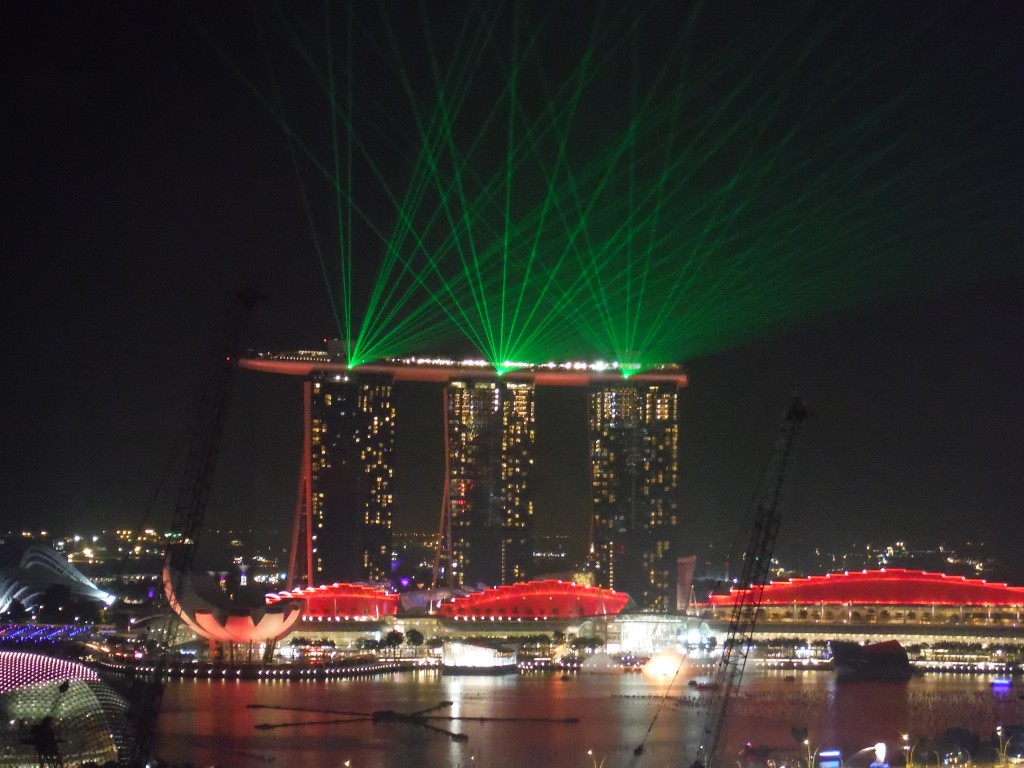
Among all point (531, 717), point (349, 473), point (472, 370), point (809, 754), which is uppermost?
point (472, 370)

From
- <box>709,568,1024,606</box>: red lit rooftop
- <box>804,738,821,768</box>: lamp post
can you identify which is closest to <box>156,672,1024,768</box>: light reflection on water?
<box>804,738,821,768</box>: lamp post

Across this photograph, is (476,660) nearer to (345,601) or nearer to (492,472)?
(345,601)

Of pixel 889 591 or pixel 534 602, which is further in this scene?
pixel 534 602

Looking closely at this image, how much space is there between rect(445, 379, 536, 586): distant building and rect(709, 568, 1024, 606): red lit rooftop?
531 inches

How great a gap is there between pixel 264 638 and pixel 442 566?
81.4 feet

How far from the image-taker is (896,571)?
58.0 m

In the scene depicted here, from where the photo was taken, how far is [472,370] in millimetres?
68438

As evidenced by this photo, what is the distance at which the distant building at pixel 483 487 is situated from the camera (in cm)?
6894

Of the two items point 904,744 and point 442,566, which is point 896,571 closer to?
point 442,566

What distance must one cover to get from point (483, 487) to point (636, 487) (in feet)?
23.9

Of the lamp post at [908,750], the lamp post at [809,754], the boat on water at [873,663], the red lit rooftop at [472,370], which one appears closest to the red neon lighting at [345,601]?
the red lit rooftop at [472,370]

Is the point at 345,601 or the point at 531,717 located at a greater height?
the point at 345,601

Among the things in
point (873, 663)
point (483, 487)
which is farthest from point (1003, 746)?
point (483, 487)

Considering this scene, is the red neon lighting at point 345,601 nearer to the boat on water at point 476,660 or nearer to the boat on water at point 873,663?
the boat on water at point 476,660
